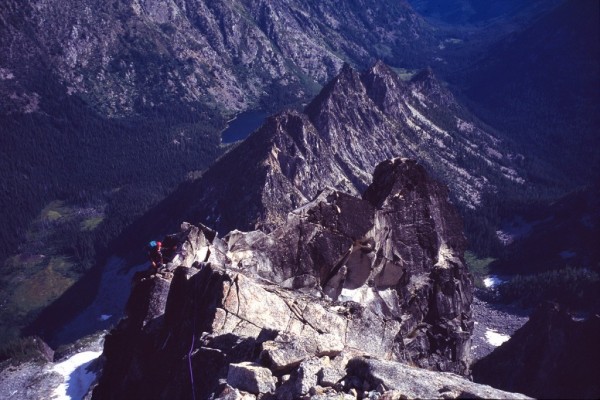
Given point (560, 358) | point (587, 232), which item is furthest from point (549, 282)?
point (560, 358)

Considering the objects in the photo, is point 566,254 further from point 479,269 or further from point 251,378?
point 251,378

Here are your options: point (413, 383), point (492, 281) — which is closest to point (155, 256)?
point (413, 383)

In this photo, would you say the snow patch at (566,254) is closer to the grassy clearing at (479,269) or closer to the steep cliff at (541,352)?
the grassy clearing at (479,269)

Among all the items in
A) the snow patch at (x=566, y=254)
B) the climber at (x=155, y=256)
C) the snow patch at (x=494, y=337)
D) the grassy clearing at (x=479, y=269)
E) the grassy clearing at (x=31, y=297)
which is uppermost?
the snow patch at (x=566, y=254)

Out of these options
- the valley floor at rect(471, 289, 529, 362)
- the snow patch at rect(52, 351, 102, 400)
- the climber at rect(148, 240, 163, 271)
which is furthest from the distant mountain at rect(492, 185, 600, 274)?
the climber at rect(148, 240, 163, 271)

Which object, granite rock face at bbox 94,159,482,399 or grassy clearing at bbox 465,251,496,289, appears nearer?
granite rock face at bbox 94,159,482,399

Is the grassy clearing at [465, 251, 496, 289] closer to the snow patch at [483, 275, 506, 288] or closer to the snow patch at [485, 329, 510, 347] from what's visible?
the snow patch at [483, 275, 506, 288]

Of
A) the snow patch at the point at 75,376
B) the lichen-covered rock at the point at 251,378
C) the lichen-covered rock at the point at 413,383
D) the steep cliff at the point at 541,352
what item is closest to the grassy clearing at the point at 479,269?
the steep cliff at the point at 541,352
